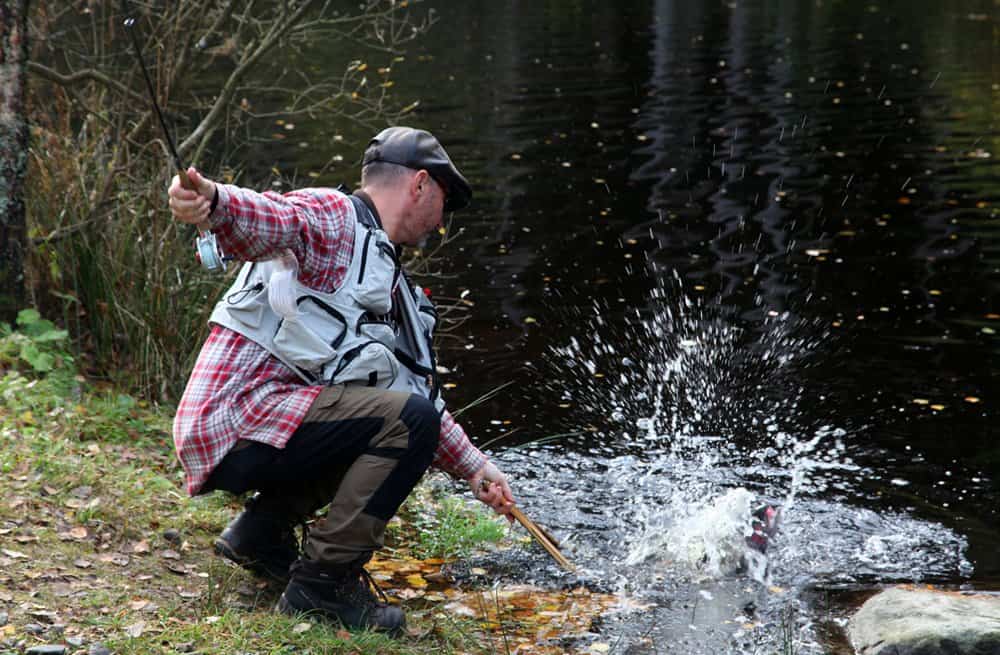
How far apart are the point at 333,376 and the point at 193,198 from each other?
0.83 meters

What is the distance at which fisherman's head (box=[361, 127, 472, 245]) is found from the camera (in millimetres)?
3887

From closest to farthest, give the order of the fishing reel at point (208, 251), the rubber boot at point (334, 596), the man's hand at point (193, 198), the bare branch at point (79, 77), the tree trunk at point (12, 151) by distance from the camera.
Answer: the man's hand at point (193, 198)
the fishing reel at point (208, 251)
the rubber boot at point (334, 596)
the tree trunk at point (12, 151)
the bare branch at point (79, 77)

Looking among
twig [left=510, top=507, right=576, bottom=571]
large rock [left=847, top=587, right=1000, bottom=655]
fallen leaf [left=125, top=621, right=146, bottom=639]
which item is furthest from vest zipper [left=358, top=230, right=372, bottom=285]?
large rock [left=847, top=587, right=1000, bottom=655]

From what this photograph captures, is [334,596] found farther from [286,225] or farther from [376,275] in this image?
[286,225]

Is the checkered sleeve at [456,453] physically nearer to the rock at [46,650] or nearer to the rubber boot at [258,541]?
the rubber boot at [258,541]

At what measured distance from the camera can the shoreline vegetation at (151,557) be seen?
3.65 metres

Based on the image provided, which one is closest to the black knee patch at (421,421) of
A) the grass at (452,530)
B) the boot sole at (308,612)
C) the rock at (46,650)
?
the boot sole at (308,612)

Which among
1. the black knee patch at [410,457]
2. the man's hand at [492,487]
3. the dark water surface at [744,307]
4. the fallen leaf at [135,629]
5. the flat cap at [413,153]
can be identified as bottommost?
the dark water surface at [744,307]

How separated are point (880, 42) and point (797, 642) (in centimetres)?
2136

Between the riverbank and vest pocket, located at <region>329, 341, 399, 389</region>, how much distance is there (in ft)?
2.56

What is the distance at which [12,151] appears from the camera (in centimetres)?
572

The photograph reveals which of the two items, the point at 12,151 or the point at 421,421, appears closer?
the point at 421,421

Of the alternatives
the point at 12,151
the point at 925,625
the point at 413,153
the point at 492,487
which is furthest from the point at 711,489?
the point at 12,151

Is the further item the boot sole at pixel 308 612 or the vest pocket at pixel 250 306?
the boot sole at pixel 308 612
